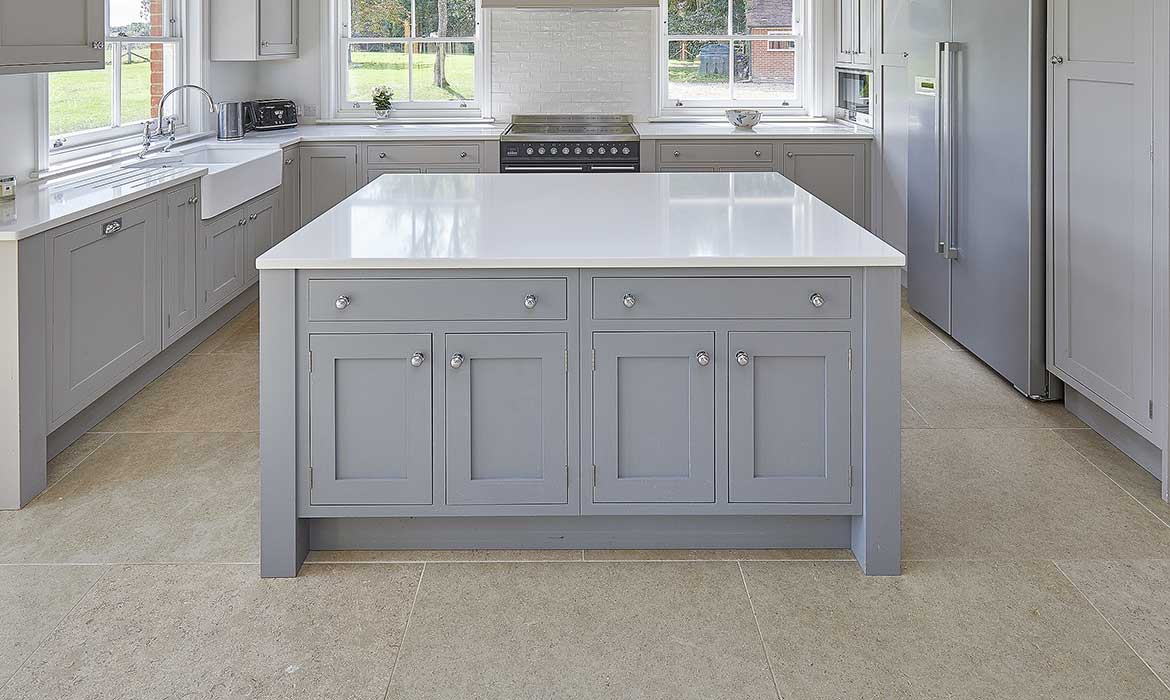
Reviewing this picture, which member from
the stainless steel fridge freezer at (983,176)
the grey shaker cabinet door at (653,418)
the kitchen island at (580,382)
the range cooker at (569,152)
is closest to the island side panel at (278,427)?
the kitchen island at (580,382)

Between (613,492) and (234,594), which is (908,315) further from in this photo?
(234,594)

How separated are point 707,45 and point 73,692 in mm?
6187

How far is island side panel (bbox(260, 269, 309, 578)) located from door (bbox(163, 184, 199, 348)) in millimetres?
2078

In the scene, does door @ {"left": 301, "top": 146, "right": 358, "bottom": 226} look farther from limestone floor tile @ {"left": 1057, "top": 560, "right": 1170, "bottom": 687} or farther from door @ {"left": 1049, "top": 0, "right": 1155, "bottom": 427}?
limestone floor tile @ {"left": 1057, "top": 560, "right": 1170, "bottom": 687}

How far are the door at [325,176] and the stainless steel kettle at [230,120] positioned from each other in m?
0.40

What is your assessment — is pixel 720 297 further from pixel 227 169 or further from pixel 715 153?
pixel 715 153

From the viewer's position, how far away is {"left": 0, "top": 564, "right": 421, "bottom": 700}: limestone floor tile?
2135mm

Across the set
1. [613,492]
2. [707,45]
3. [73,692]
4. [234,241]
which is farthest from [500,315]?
[707,45]

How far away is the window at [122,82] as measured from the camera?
15.1 ft

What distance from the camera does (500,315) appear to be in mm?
2586

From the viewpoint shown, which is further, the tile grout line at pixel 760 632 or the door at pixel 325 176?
the door at pixel 325 176

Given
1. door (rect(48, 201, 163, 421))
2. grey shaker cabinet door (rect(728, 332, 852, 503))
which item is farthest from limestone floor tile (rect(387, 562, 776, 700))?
door (rect(48, 201, 163, 421))

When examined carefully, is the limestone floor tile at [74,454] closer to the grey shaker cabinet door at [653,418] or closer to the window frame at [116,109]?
the window frame at [116,109]

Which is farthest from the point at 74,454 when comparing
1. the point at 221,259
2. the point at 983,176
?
the point at 983,176
